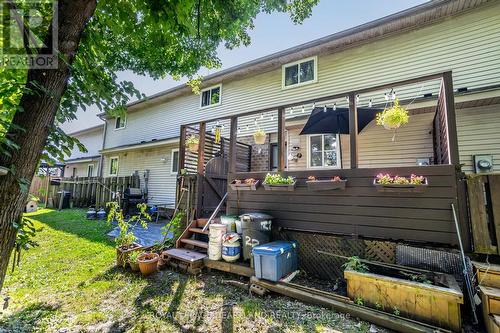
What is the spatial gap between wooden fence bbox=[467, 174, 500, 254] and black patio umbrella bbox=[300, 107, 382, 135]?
2.95 metres

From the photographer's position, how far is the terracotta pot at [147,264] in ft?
14.7

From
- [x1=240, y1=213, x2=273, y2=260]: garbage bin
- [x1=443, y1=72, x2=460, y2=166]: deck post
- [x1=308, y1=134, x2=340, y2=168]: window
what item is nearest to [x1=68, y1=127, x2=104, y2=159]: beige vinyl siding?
[x1=308, y1=134, x2=340, y2=168]: window

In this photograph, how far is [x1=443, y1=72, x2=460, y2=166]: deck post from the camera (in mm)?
3486

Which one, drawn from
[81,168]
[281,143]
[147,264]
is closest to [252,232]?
[281,143]

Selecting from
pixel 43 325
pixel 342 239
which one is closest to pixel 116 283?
pixel 43 325

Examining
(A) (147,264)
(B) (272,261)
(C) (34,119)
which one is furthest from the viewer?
(A) (147,264)

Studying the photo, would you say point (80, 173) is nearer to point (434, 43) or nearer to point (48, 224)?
point (48, 224)

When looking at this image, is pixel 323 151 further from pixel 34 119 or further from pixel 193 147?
pixel 34 119

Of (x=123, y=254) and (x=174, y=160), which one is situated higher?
(x=174, y=160)

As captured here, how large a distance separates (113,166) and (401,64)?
1588 cm

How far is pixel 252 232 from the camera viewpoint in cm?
458

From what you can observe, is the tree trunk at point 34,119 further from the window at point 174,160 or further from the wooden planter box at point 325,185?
the window at point 174,160

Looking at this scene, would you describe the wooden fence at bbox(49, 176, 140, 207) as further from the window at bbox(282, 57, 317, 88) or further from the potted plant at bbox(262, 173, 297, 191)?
the potted plant at bbox(262, 173, 297, 191)

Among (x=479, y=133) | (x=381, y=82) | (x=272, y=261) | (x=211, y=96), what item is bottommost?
(x=272, y=261)
